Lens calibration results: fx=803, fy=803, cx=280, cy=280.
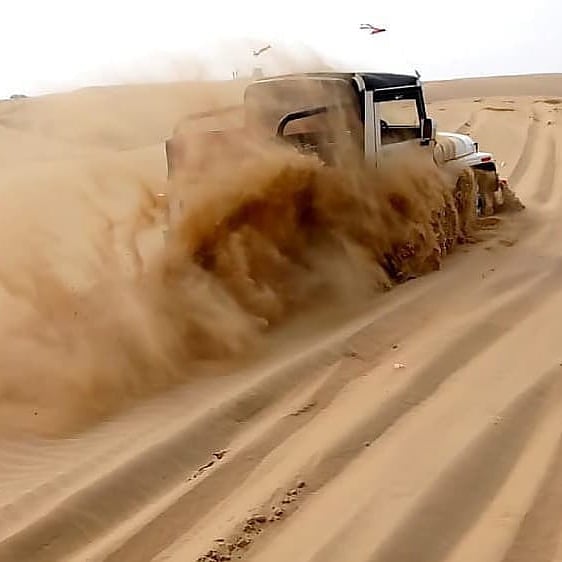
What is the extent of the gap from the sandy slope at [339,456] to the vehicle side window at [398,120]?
2.24 m

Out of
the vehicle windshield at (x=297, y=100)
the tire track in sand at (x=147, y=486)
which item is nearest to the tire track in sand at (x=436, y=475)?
the tire track in sand at (x=147, y=486)

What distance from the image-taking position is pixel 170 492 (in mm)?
3836

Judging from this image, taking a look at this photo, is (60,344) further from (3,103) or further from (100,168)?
(3,103)

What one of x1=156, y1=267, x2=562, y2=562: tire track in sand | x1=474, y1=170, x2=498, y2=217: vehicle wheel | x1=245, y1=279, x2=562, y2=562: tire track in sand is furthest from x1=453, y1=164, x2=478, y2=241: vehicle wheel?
x1=245, y1=279, x2=562, y2=562: tire track in sand

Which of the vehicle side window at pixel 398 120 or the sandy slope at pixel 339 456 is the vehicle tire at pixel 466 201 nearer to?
the vehicle side window at pixel 398 120

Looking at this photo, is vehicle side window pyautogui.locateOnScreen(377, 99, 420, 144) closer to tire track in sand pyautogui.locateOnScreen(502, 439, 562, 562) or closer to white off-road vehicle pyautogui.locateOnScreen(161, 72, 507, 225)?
white off-road vehicle pyautogui.locateOnScreen(161, 72, 507, 225)

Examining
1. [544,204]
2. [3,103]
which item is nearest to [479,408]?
[544,204]

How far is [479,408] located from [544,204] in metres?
8.06

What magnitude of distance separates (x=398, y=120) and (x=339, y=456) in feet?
17.1

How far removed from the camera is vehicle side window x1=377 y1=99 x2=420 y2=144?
26.3 feet

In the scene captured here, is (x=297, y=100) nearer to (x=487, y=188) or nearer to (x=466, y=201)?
(x=466, y=201)

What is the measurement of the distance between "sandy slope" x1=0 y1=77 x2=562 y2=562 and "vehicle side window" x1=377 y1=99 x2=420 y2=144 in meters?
2.24

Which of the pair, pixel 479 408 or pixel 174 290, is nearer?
pixel 479 408

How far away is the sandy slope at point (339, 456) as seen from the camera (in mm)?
3359
